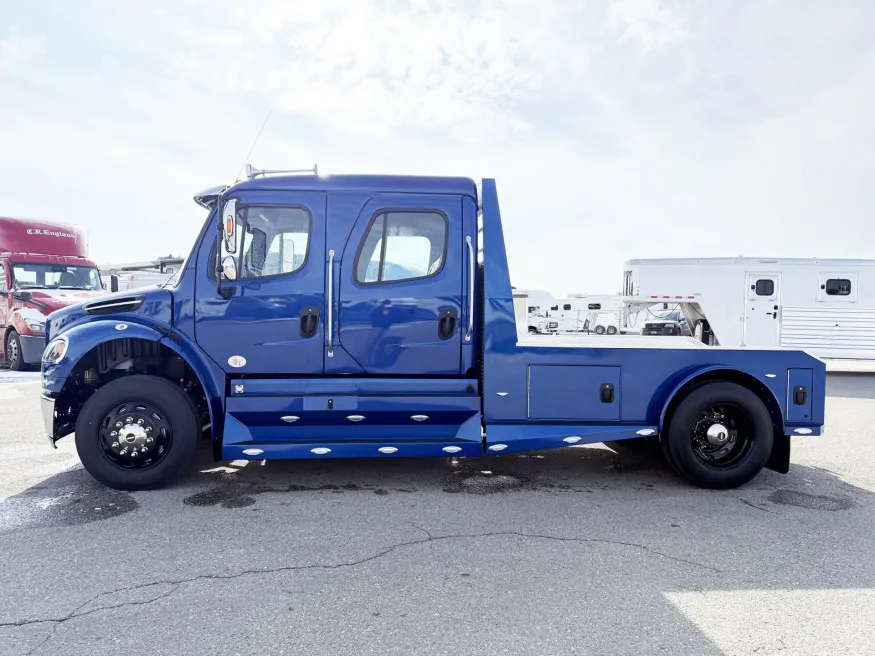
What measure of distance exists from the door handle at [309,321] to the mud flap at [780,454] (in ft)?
12.9

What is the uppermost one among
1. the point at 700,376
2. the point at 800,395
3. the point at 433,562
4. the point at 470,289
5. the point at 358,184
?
the point at 358,184

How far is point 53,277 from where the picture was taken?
42.0 ft

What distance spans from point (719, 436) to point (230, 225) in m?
4.28

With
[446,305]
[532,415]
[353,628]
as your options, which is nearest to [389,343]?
[446,305]

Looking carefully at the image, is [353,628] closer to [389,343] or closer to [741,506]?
[389,343]

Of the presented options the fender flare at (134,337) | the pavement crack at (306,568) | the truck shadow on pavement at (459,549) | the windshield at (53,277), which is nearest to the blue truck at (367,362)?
the fender flare at (134,337)

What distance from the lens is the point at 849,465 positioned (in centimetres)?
560

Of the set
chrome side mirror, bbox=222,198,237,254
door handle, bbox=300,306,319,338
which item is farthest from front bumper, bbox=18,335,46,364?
door handle, bbox=300,306,319,338

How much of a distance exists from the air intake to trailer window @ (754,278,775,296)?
12.6 metres

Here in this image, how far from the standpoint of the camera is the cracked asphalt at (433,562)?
2621 millimetres

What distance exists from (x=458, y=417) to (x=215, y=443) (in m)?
1.96

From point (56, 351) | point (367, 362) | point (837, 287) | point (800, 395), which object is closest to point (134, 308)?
point (56, 351)

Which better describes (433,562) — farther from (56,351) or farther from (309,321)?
(56,351)

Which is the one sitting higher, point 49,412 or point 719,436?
point 49,412
